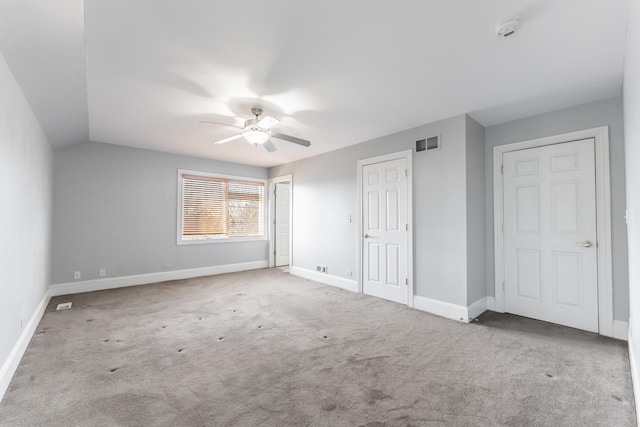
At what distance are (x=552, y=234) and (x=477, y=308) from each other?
1240 mm

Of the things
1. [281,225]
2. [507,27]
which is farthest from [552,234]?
[281,225]

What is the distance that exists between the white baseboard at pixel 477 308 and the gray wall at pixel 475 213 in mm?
50

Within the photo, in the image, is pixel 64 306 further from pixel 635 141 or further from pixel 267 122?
pixel 635 141

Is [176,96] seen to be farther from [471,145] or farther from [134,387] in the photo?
[471,145]

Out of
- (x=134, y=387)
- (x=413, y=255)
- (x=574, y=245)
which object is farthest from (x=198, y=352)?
(x=574, y=245)

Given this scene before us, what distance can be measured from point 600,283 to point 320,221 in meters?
3.93

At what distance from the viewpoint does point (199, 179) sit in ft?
19.4

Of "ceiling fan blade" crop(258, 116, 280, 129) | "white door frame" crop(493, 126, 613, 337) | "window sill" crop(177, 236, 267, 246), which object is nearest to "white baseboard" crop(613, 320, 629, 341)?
"white door frame" crop(493, 126, 613, 337)

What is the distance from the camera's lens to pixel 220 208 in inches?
244

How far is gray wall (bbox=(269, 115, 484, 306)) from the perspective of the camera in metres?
3.55

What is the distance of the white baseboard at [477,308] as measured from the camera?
3459mm

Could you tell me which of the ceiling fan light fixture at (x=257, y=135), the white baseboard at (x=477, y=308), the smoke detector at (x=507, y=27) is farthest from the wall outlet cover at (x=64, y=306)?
the smoke detector at (x=507, y=27)

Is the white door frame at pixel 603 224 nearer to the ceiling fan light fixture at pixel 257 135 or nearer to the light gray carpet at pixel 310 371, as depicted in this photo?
the light gray carpet at pixel 310 371

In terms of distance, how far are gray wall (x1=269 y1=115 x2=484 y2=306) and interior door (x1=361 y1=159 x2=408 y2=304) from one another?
0.18 m
